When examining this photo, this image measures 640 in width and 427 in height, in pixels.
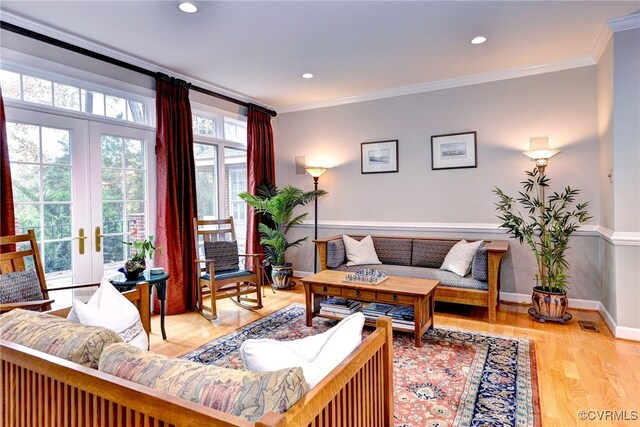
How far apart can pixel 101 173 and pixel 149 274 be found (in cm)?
115

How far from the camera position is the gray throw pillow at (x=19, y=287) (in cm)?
224

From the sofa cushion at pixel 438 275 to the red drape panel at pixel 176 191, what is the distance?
7.26 ft

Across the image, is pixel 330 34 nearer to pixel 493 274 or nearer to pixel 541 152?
pixel 541 152

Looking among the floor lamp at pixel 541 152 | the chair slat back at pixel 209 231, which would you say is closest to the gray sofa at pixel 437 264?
the floor lamp at pixel 541 152

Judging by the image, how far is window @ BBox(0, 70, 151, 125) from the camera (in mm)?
2863

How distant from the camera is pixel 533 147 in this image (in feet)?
12.6

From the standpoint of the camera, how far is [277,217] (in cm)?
496

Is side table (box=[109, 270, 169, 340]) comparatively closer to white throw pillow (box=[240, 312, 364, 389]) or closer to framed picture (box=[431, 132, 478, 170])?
white throw pillow (box=[240, 312, 364, 389])

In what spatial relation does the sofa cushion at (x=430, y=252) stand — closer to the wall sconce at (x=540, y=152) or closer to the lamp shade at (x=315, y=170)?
the wall sconce at (x=540, y=152)

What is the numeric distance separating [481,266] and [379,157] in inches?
79.9

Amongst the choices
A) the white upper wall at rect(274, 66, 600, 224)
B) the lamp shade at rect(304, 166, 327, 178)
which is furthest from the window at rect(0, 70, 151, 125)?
→ the white upper wall at rect(274, 66, 600, 224)

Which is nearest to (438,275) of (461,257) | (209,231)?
(461,257)

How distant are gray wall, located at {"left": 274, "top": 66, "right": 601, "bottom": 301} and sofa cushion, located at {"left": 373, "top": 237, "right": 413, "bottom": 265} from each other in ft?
0.94

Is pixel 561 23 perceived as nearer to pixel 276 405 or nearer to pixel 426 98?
pixel 426 98
